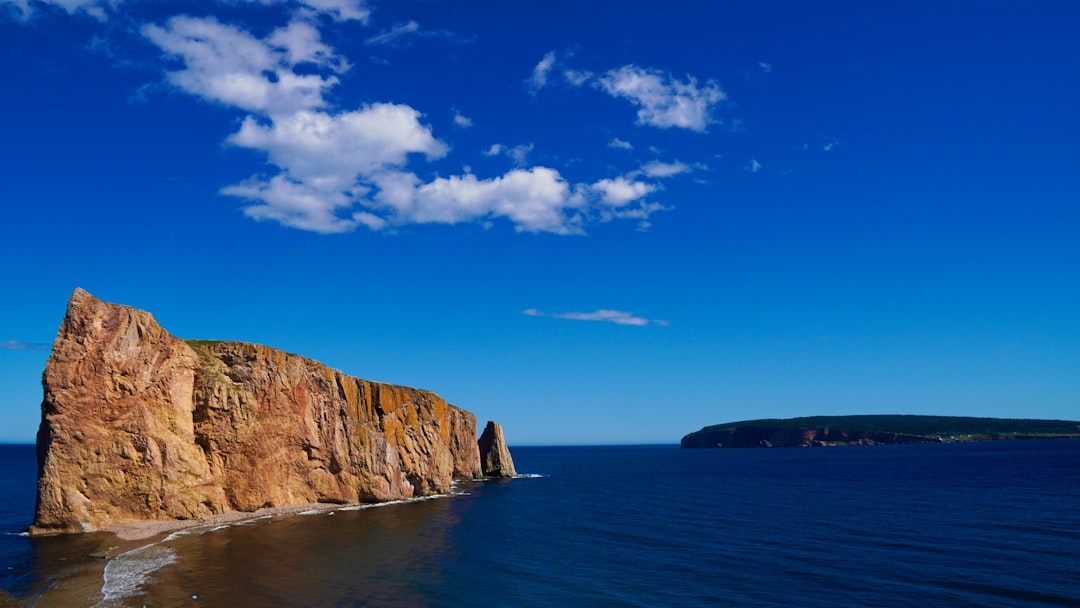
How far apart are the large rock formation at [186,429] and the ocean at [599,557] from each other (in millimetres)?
3876

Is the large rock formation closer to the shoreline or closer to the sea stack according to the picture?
the shoreline

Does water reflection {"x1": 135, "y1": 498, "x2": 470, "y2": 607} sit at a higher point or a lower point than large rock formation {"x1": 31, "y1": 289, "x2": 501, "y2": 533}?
lower

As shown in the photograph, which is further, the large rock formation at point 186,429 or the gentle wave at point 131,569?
the large rock formation at point 186,429

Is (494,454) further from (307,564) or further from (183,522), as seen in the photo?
(307,564)

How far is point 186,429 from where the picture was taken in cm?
5209

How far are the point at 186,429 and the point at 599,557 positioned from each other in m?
35.4

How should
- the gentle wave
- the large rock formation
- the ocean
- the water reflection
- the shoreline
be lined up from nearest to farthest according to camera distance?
the gentle wave < the water reflection < the ocean < the shoreline < the large rock formation

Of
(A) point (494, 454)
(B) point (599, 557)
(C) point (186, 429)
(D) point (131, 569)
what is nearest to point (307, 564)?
(D) point (131, 569)

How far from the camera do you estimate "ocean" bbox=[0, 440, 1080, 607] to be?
31078mm

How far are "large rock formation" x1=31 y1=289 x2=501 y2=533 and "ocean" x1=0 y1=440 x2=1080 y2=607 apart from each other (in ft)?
12.7

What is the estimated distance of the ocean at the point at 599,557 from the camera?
31.1 m

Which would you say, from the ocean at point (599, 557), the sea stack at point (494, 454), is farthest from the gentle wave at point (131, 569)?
the sea stack at point (494, 454)

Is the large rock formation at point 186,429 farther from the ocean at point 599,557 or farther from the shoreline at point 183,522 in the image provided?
the ocean at point 599,557

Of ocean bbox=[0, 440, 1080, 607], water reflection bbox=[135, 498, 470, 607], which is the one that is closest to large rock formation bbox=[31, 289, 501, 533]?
ocean bbox=[0, 440, 1080, 607]
